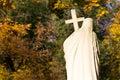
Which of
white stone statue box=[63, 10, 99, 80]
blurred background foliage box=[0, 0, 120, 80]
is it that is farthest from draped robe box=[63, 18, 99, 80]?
blurred background foliage box=[0, 0, 120, 80]

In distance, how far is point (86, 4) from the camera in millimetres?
27969

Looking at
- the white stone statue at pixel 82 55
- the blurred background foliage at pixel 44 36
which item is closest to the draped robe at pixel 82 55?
the white stone statue at pixel 82 55

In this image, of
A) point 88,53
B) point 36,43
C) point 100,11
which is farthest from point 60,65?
point 88,53

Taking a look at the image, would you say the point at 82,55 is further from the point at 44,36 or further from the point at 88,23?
the point at 44,36

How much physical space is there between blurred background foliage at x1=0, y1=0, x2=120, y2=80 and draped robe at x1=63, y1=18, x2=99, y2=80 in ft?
41.8

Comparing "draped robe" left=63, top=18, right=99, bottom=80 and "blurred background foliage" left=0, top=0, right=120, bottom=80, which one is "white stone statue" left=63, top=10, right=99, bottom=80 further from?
"blurred background foliage" left=0, top=0, right=120, bottom=80

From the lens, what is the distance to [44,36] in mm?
26484

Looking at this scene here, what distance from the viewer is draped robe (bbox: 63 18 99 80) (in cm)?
946

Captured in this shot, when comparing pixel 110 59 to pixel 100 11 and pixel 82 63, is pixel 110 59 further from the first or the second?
pixel 82 63

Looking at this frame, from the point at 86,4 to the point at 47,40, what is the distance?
10.8 ft

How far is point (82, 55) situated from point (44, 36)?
16.9 metres

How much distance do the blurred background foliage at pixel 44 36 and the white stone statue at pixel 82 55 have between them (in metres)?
12.7

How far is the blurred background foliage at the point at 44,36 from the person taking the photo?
24.1 metres

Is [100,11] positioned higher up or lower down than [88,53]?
lower down
